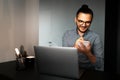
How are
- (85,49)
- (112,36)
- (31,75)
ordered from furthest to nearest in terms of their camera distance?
1. (85,49)
2. (112,36)
3. (31,75)

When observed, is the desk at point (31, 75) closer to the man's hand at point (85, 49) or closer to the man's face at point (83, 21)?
the man's hand at point (85, 49)

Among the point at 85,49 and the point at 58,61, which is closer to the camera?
the point at 58,61

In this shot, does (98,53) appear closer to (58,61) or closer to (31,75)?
(58,61)

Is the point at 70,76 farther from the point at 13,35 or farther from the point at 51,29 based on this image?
the point at 13,35

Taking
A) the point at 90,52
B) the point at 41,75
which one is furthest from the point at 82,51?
the point at 41,75

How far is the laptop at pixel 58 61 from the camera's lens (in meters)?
1.48

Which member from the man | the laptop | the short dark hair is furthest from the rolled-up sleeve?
the laptop

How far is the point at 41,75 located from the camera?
1674 mm

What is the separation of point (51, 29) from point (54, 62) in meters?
0.79

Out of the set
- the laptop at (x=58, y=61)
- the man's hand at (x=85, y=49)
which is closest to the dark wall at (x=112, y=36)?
the man's hand at (x=85, y=49)

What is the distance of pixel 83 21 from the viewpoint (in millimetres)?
1999

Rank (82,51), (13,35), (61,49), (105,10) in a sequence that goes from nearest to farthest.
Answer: (61,49) < (105,10) < (82,51) < (13,35)

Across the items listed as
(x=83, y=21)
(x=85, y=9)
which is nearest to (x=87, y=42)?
(x=83, y=21)

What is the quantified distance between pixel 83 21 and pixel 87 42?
0.84 feet
